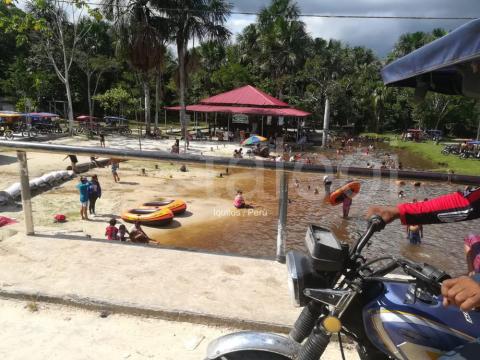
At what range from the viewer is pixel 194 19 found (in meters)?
34.3

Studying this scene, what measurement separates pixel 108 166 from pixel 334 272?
23223 millimetres

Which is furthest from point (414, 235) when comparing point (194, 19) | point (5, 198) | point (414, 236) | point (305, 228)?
point (194, 19)

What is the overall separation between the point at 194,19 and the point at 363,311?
3580cm

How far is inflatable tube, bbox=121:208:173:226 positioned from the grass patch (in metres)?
20.0

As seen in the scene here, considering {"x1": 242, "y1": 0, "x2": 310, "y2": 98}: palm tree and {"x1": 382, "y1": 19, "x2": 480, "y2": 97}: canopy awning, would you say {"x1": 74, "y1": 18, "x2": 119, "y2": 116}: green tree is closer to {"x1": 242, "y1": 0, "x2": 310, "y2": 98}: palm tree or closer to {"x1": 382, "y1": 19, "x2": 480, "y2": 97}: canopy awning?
{"x1": 242, "y1": 0, "x2": 310, "y2": 98}: palm tree

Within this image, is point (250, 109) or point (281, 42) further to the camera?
point (281, 42)

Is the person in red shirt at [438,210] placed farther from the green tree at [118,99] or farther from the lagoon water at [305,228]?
the green tree at [118,99]

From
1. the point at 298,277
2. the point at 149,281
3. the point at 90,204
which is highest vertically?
the point at 298,277

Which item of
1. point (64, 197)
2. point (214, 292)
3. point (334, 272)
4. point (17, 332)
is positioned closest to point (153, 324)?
point (214, 292)

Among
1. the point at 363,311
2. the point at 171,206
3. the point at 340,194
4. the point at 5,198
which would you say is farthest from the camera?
the point at 171,206

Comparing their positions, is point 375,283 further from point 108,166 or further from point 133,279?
point 108,166

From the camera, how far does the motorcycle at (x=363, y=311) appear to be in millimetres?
1701

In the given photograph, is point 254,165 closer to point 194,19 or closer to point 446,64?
point 446,64

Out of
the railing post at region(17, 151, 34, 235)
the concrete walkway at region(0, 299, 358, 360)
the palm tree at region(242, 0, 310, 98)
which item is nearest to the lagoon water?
the railing post at region(17, 151, 34, 235)
